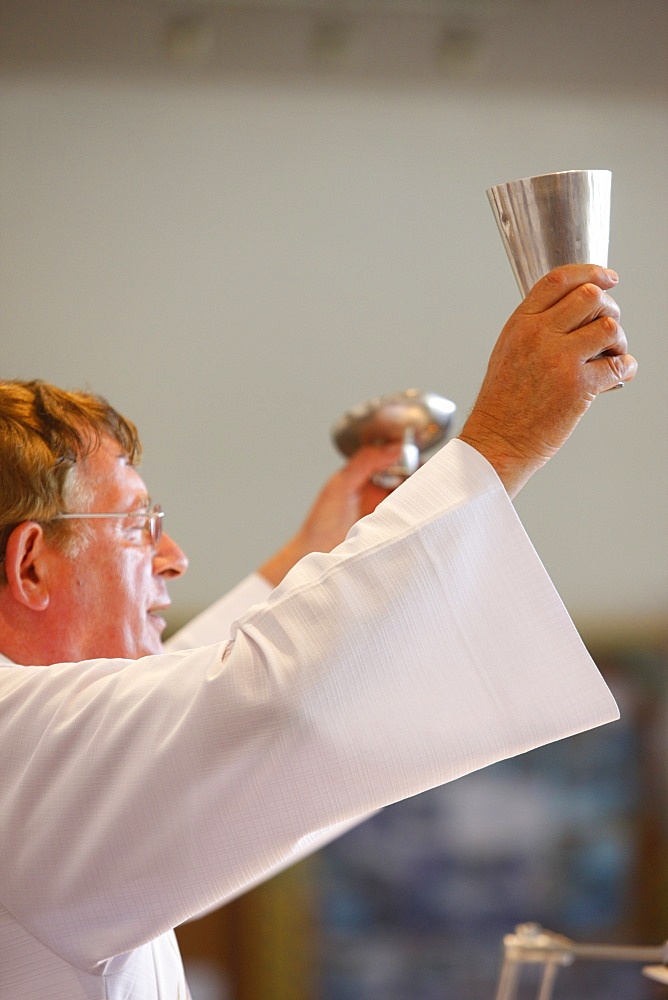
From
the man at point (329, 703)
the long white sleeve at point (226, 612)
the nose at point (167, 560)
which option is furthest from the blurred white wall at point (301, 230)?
the man at point (329, 703)

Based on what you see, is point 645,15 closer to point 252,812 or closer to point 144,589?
point 144,589

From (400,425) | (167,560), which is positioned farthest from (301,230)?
(167,560)

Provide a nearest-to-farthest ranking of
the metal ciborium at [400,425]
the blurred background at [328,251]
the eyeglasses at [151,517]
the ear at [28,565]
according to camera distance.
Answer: the ear at [28,565] → the eyeglasses at [151,517] → the metal ciborium at [400,425] → the blurred background at [328,251]

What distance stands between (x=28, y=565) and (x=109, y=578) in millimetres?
94

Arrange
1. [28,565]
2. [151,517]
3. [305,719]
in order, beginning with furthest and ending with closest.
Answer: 1. [151,517]
2. [28,565]
3. [305,719]

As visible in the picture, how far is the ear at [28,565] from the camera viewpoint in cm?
116

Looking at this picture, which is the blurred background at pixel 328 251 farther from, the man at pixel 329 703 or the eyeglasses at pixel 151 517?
the man at pixel 329 703

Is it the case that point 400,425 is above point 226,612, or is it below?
above

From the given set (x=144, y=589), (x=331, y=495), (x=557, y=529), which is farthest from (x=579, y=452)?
(x=144, y=589)

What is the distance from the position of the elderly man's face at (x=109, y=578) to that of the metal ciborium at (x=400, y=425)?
21.6 inches

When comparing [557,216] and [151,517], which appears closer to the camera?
[557,216]

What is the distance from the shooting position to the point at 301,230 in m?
3.98

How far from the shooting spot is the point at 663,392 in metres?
4.02

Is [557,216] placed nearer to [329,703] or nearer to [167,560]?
[329,703]
